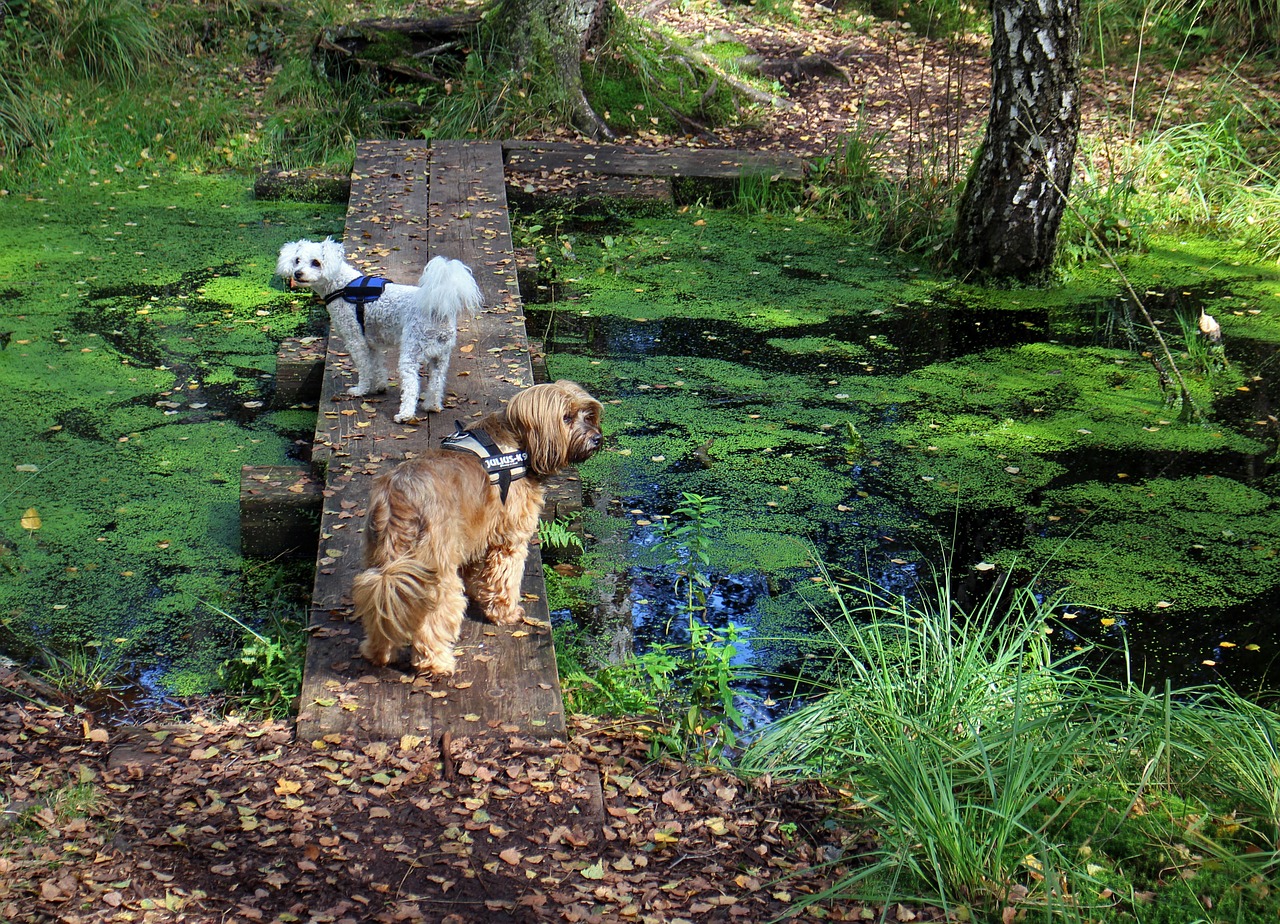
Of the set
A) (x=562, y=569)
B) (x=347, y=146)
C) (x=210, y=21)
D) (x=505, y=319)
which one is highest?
(x=210, y=21)

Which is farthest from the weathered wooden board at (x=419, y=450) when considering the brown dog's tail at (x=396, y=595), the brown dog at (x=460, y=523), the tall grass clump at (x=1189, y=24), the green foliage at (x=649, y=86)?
the tall grass clump at (x=1189, y=24)

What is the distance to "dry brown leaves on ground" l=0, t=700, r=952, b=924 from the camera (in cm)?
263

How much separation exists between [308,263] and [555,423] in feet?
5.79

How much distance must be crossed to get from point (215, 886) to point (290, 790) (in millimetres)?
371

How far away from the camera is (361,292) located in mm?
4754

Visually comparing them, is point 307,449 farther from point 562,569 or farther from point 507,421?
point 507,421

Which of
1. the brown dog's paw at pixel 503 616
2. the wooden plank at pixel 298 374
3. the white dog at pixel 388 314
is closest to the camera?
the brown dog's paw at pixel 503 616

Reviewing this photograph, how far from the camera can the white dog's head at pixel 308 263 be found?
15.4 ft

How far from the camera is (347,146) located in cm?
988

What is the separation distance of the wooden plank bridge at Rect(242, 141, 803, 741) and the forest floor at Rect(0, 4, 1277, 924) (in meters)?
0.14

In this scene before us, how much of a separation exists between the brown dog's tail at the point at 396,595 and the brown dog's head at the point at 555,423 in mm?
562

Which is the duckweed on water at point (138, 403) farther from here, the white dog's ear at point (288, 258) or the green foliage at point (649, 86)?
the green foliage at point (649, 86)

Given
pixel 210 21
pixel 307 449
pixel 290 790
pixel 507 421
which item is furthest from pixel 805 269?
pixel 210 21

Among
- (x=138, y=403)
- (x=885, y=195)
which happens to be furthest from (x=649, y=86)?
(x=138, y=403)
